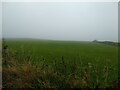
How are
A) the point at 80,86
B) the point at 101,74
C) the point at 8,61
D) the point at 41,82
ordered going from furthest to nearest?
the point at 8,61
the point at 101,74
the point at 41,82
the point at 80,86

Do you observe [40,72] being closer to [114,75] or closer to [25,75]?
[25,75]

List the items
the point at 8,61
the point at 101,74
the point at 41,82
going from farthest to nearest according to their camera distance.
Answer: the point at 8,61, the point at 101,74, the point at 41,82

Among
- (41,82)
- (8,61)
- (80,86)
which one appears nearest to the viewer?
(80,86)

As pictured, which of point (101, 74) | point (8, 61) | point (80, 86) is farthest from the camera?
point (8, 61)

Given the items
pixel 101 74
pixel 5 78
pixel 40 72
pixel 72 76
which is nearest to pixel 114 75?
pixel 101 74

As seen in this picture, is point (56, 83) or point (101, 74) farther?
point (101, 74)

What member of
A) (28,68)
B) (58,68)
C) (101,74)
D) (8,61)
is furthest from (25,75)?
(101,74)

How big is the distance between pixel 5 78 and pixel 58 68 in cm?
137

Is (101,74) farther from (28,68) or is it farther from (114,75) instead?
(28,68)

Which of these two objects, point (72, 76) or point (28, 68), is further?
point (28, 68)

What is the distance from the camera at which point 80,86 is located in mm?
Result: 5633

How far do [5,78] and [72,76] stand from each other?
178 cm

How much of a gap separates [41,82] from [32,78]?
29 cm

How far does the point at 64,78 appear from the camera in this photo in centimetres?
593
